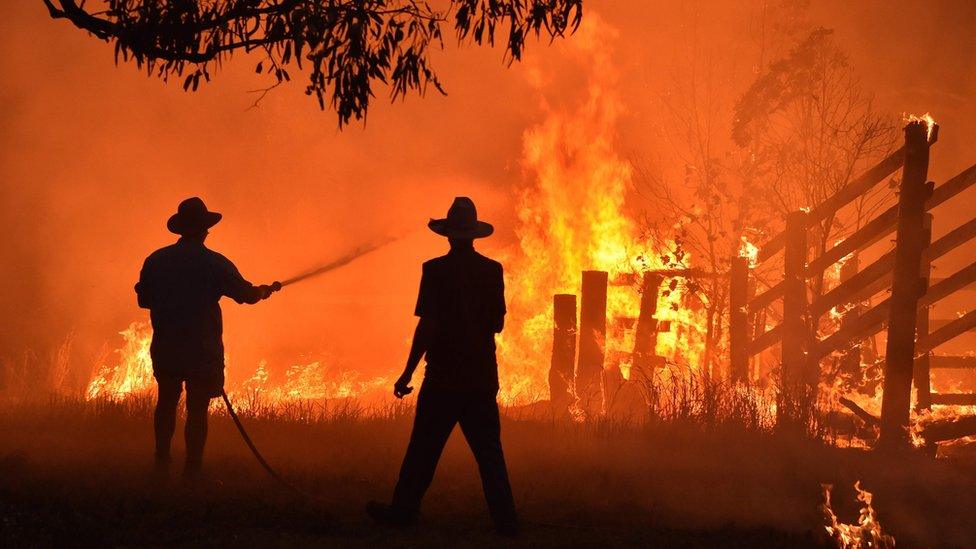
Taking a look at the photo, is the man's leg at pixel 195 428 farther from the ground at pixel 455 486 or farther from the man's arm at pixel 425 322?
the man's arm at pixel 425 322

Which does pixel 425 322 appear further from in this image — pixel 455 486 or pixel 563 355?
pixel 563 355

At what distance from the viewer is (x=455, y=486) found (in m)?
8.05

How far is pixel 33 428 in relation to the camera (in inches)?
403

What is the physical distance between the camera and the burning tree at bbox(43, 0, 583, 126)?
740 centimetres

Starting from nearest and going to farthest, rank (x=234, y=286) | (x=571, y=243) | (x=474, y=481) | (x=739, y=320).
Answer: (x=234, y=286) → (x=474, y=481) → (x=739, y=320) → (x=571, y=243)

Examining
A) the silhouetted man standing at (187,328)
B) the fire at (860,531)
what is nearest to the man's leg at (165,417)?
the silhouetted man standing at (187,328)

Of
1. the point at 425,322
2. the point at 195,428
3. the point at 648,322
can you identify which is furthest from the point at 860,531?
the point at 648,322

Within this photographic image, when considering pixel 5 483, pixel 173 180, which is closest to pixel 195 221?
pixel 5 483

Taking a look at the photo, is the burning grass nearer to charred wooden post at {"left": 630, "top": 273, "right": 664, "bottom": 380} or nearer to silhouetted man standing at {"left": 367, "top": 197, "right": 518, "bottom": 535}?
silhouetted man standing at {"left": 367, "top": 197, "right": 518, "bottom": 535}

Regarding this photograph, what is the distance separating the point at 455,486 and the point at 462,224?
2.43 m

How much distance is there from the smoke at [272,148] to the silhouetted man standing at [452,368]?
14397 mm

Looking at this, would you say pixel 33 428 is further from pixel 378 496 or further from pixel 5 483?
pixel 378 496

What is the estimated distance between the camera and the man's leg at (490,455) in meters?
6.50

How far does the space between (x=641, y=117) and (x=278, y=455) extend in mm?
18119
